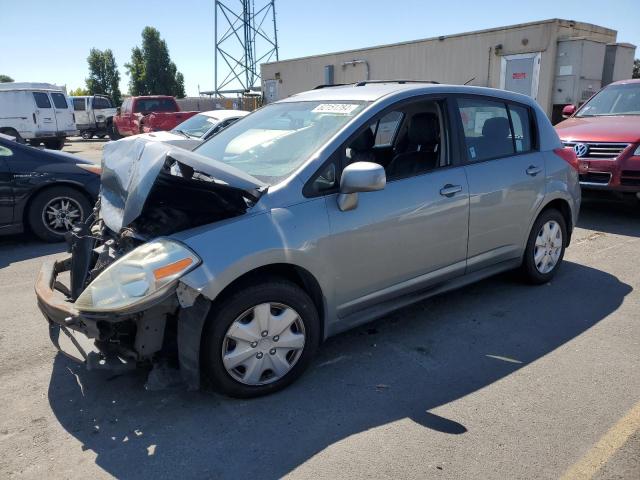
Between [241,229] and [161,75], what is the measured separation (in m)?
51.2

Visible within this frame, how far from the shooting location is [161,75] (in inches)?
1940

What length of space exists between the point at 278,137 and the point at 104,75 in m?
55.3

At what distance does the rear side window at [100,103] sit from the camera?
2641 cm

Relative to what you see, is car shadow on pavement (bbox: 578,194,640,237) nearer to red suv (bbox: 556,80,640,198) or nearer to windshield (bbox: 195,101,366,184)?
red suv (bbox: 556,80,640,198)

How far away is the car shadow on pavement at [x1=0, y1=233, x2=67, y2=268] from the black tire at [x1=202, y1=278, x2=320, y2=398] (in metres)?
3.99

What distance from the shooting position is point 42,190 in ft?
21.0

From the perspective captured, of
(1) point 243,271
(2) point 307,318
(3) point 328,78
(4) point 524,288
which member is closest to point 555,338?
(4) point 524,288

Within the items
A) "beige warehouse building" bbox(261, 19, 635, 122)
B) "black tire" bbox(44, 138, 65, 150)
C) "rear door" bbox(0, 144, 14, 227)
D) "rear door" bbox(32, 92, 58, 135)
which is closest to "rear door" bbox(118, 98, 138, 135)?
"black tire" bbox(44, 138, 65, 150)

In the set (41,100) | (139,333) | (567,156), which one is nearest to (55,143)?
(41,100)

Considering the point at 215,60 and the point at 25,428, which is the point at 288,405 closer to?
the point at 25,428

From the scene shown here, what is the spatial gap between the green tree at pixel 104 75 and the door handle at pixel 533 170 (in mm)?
53566

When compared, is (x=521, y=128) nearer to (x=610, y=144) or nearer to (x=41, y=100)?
(x=610, y=144)

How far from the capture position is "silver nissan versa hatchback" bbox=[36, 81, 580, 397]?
Answer: 8.96ft

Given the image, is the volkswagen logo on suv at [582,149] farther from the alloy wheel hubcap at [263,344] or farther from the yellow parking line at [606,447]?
the alloy wheel hubcap at [263,344]
